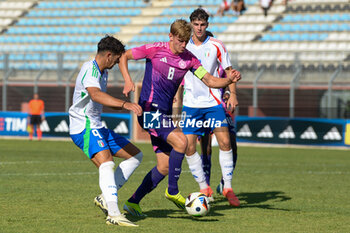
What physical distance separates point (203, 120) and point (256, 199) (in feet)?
4.84

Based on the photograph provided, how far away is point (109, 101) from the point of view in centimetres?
671

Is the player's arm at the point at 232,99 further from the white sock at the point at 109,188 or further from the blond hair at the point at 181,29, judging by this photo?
the white sock at the point at 109,188

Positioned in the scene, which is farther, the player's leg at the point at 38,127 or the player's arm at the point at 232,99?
the player's leg at the point at 38,127

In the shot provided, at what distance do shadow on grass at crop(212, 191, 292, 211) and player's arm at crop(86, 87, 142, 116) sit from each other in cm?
268

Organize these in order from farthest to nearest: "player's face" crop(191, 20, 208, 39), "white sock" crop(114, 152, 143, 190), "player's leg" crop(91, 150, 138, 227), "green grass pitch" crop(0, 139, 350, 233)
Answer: "player's face" crop(191, 20, 208, 39)
"white sock" crop(114, 152, 143, 190)
"green grass pitch" crop(0, 139, 350, 233)
"player's leg" crop(91, 150, 138, 227)

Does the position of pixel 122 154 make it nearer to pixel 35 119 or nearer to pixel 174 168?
pixel 174 168

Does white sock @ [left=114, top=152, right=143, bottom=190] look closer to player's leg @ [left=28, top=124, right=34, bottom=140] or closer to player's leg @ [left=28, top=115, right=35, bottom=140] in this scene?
player's leg @ [left=28, top=115, right=35, bottom=140]

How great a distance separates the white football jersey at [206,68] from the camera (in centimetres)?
927

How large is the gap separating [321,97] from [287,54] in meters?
2.30

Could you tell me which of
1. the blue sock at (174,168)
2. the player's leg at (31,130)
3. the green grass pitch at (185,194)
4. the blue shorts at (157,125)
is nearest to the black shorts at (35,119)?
the player's leg at (31,130)

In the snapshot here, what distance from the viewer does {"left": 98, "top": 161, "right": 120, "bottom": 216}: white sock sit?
22.7 feet

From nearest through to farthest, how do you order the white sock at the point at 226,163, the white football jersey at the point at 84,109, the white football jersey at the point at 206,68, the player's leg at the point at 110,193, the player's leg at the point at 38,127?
the player's leg at the point at 110,193
the white football jersey at the point at 84,109
the white football jersey at the point at 206,68
the white sock at the point at 226,163
the player's leg at the point at 38,127

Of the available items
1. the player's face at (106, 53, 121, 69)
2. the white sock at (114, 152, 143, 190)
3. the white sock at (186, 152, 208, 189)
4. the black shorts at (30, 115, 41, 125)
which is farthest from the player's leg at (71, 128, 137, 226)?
the black shorts at (30, 115, 41, 125)

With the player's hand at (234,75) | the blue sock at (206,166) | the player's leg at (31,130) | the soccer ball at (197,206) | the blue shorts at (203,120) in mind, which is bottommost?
the player's leg at (31,130)
